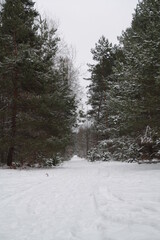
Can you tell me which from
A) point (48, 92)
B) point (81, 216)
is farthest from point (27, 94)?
point (81, 216)

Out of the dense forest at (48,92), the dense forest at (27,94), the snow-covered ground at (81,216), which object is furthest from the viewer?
the dense forest at (27,94)

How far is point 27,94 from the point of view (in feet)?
46.4

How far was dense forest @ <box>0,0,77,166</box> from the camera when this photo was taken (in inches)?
509

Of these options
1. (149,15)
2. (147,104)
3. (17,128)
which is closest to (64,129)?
(17,128)

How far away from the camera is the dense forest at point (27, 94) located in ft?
42.4

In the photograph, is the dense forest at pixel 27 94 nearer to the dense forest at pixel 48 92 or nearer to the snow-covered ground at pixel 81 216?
the dense forest at pixel 48 92

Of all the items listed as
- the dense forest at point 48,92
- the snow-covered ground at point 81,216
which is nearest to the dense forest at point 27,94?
the dense forest at point 48,92

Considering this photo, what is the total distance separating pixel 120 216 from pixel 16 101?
11.2 m

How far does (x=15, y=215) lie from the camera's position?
3750mm

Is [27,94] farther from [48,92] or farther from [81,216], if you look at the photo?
[81,216]

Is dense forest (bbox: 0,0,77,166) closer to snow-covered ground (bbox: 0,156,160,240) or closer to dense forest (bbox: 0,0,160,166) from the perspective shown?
dense forest (bbox: 0,0,160,166)

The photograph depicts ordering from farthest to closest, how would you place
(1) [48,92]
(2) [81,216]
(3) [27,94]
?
(1) [48,92], (3) [27,94], (2) [81,216]

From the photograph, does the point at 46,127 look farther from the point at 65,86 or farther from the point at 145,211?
the point at 145,211

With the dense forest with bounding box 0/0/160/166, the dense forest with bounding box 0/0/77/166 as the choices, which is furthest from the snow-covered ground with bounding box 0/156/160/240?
the dense forest with bounding box 0/0/77/166
